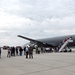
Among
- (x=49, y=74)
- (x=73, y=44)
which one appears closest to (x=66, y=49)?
(x=73, y=44)

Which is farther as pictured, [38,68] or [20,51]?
[20,51]

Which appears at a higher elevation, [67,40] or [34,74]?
[67,40]

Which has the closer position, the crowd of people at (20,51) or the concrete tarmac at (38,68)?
the concrete tarmac at (38,68)

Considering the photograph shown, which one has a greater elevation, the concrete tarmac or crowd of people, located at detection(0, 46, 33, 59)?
crowd of people, located at detection(0, 46, 33, 59)

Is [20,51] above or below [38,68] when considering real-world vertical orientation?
above

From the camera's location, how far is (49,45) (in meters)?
46.2

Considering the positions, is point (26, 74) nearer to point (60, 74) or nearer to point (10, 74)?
point (10, 74)

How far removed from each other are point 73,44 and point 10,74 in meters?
32.9

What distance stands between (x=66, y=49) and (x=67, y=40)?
232 centimetres

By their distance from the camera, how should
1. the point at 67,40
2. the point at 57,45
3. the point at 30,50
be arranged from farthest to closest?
the point at 57,45
the point at 67,40
the point at 30,50

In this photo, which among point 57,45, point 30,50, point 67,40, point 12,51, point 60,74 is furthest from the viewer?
point 57,45

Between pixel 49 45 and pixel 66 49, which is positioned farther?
pixel 49 45

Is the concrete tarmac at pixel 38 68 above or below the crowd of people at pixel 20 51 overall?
below

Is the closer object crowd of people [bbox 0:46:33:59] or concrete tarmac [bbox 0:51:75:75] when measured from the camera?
concrete tarmac [bbox 0:51:75:75]
